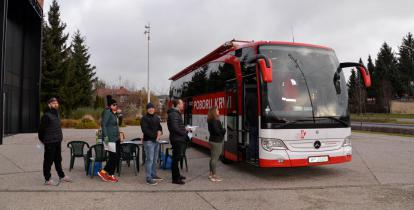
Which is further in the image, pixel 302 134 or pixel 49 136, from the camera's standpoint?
pixel 302 134

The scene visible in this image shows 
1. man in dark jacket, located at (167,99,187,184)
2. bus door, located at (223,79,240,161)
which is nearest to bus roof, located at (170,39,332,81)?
bus door, located at (223,79,240,161)

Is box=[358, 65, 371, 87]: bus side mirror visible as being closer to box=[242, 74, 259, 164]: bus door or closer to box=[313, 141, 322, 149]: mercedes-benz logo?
box=[313, 141, 322, 149]: mercedes-benz logo

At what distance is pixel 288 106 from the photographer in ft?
24.3

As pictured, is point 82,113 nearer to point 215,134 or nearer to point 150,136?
point 150,136

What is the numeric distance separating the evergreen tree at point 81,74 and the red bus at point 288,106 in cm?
3315

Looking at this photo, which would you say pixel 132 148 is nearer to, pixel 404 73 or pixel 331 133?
pixel 331 133

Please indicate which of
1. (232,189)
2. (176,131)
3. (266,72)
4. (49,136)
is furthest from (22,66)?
(266,72)

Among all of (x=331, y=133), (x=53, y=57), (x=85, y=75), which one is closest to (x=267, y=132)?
(x=331, y=133)

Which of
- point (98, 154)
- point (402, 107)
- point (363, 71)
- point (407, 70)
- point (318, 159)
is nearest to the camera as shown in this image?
point (318, 159)

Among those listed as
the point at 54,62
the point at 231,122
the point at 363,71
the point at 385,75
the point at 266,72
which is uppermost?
the point at 385,75

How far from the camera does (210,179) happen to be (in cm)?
769

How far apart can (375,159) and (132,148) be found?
7713 mm

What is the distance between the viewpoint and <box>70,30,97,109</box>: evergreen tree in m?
39.5

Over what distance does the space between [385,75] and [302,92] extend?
69122mm
